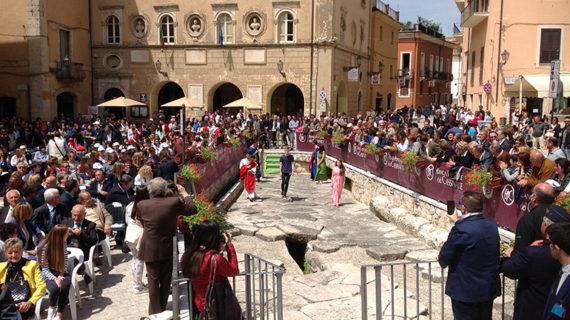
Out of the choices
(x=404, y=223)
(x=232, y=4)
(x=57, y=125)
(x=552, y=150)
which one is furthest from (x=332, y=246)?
(x=232, y=4)

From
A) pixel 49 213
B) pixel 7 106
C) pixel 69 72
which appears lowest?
pixel 49 213

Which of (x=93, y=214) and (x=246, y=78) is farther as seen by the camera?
(x=246, y=78)

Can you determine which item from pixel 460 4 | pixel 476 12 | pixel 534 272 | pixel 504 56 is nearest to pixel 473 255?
pixel 534 272

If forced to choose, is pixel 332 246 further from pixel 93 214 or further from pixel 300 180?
pixel 300 180

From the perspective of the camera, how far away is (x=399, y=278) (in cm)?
933

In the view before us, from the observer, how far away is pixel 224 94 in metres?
34.9

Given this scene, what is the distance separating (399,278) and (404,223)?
3985 mm

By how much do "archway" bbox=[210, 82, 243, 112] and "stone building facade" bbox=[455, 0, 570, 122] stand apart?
15840 millimetres

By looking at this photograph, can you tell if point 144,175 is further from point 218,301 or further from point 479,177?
point 479,177

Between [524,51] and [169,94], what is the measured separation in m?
21.9

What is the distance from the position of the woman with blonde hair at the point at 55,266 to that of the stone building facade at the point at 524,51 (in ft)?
71.7

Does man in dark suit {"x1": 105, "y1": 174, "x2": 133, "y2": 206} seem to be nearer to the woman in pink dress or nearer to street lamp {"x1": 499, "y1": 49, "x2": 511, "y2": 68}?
the woman in pink dress

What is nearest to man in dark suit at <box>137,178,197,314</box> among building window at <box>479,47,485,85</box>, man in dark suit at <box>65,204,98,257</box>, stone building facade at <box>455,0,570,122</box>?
man in dark suit at <box>65,204,98,257</box>

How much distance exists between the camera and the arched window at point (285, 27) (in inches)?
1176
